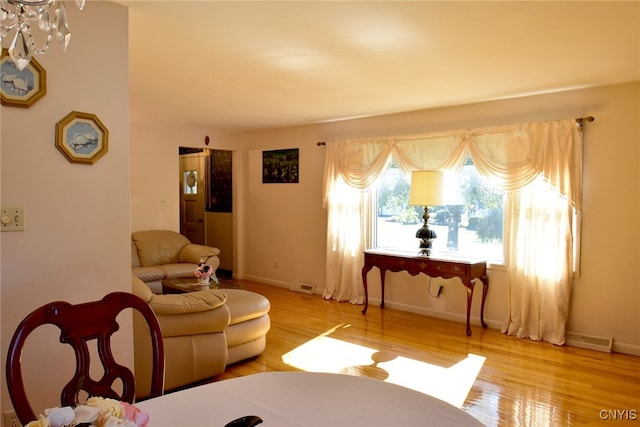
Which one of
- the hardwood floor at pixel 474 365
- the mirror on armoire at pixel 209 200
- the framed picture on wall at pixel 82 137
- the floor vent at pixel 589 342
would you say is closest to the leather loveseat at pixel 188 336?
the hardwood floor at pixel 474 365

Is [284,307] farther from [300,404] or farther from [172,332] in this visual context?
[300,404]

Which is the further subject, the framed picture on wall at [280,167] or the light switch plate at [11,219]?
the framed picture on wall at [280,167]

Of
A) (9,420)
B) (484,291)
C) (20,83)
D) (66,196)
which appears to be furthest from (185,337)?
(484,291)

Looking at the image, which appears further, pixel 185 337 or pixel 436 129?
pixel 436 129

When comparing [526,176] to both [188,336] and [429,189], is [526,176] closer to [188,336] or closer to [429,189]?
[429,189]

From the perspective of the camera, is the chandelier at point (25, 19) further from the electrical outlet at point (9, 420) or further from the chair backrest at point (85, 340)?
the electrical outlet at point (9, 420)

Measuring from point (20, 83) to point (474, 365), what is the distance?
11.5ft

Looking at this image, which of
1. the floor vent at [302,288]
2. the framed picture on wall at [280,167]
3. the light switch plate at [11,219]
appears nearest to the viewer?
the light switch plate at [11,219]

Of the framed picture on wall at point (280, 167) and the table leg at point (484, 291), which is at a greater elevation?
the framed picture on wall at point (280, 167)

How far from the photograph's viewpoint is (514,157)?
429cm

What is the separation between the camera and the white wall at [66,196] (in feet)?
6.43

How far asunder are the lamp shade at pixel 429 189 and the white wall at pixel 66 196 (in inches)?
121

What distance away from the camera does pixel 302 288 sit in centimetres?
627

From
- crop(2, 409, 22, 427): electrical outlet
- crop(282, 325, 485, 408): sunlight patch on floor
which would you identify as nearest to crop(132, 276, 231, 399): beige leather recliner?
crop(282, 325, 485, 408): sunlight patch on floor
